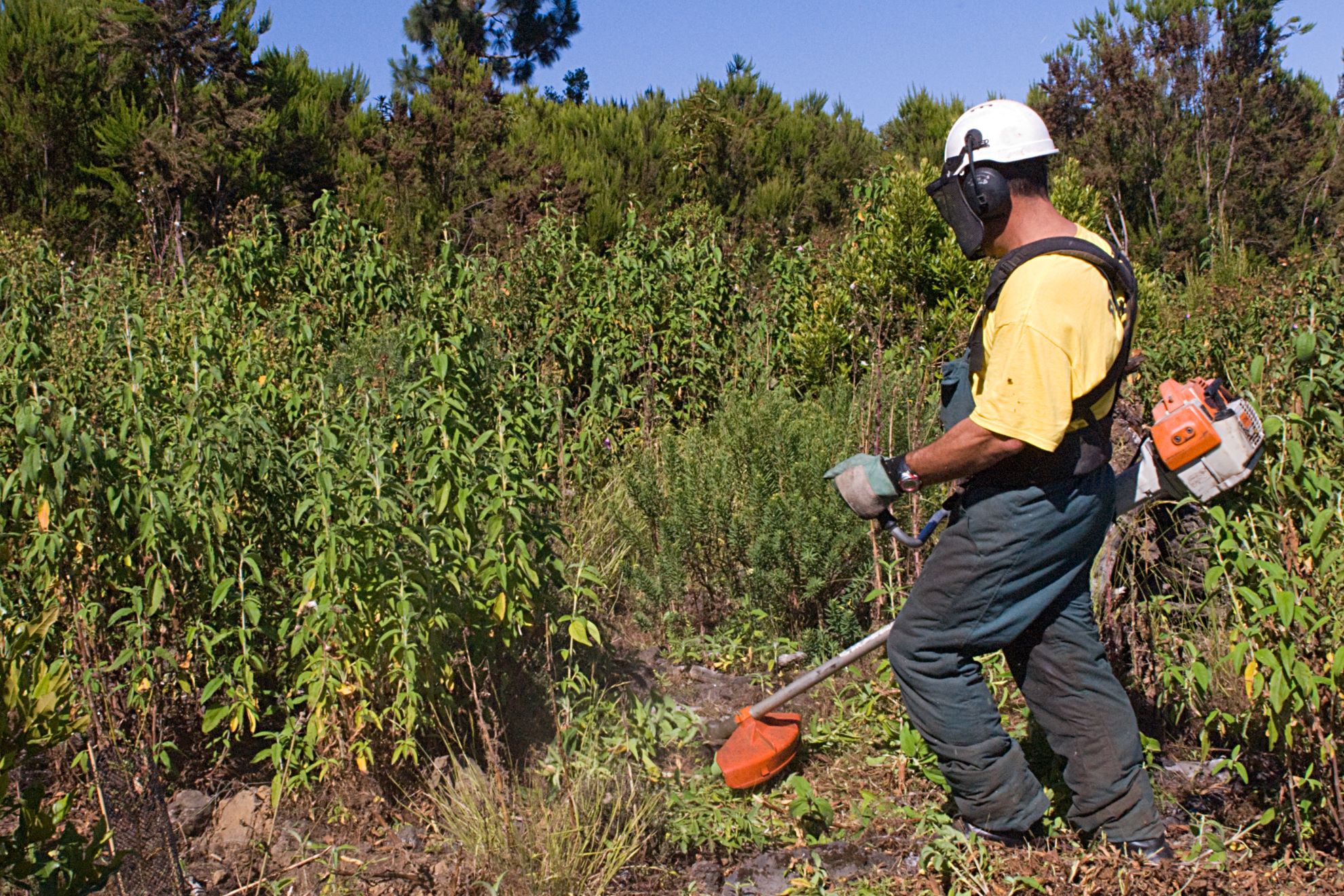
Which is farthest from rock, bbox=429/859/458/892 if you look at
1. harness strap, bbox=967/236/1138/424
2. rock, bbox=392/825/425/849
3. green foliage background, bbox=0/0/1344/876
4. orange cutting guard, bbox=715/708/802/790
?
harness strap, bbox=967/236/1138/424

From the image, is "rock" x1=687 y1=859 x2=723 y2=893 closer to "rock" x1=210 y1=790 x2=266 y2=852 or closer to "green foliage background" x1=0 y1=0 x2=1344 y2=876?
"green foliage background" x1=0 y1=0 x2=1344 y2=876

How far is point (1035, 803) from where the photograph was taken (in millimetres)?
3139

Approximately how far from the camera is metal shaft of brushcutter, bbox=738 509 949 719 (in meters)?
3.22

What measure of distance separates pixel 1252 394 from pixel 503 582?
2.16m

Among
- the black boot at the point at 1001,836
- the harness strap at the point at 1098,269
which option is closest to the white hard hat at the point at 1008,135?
the harness strap at the point at 1098,269

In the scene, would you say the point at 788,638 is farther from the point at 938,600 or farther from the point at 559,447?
the point at 938,600

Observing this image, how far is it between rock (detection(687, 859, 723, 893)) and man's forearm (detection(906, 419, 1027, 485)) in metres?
1.32

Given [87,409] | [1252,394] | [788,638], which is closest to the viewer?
[1252,394]

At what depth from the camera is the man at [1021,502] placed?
2.70 m

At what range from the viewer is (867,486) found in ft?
9.78

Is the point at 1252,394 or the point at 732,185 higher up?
the point at 732,185

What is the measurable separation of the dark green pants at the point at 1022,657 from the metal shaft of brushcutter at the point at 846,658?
0.52ft

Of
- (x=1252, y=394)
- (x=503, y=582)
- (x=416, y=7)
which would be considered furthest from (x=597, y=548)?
(x=416, y=7)

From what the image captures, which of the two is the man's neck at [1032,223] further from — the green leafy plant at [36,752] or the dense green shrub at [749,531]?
the green leafy plant at [36,752]
